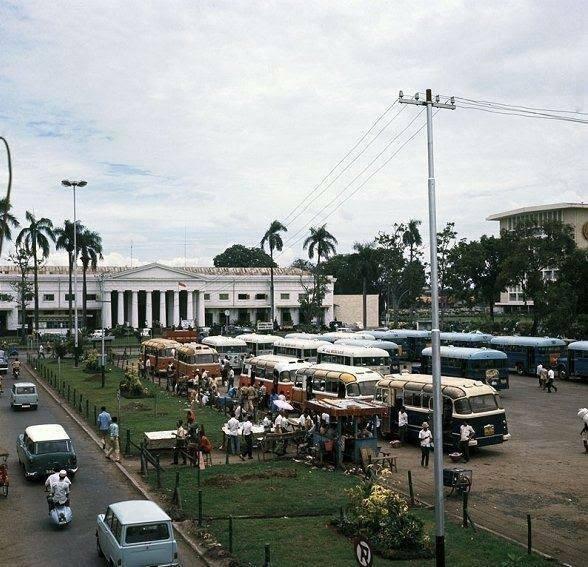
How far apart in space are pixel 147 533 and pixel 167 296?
93.0 metres

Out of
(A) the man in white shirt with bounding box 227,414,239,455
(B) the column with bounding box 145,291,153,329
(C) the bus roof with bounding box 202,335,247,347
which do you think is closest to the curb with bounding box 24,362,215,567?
(A) the man in white shirt with bounding box 227,414,239,455

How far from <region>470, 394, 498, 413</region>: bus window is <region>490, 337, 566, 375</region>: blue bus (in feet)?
76.9

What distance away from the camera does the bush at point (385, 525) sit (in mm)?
14680

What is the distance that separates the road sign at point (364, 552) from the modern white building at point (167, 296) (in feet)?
294

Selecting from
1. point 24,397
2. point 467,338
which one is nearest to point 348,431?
point 24,397

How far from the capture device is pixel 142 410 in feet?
114

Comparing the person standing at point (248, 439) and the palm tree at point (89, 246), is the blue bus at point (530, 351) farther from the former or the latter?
the palm tree at point (89, 246)

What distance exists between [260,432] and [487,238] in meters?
68.4

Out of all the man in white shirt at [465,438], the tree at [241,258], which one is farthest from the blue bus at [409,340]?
the tree at [241,258]

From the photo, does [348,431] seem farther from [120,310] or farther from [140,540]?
[120,310]

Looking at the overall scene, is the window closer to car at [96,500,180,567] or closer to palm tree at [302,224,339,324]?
car at [96,500,180,567]

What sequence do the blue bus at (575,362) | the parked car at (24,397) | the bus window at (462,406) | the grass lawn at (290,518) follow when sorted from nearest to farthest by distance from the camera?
1. the grass lawn at (290,518)
2. the bus window at (462,406)
3. the parked car at (24,397)
4. the blue bus at (575,362)

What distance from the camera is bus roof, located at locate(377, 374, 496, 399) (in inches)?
965

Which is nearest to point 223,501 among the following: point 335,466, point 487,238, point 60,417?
point 335,466
